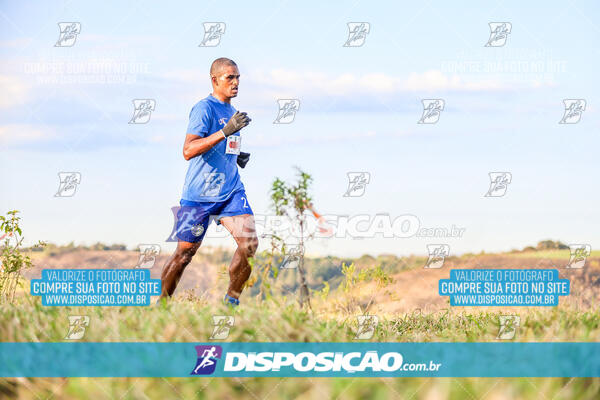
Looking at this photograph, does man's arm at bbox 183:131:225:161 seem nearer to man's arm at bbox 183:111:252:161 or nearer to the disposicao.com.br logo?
man's arm at bbox 183:111:252:161

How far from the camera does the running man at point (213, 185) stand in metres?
6.65

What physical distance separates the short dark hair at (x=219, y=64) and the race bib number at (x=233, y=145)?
0.68 metres

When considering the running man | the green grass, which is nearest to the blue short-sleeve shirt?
the running man

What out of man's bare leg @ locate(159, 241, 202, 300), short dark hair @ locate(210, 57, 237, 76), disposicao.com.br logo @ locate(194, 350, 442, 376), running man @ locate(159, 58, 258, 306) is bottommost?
disposicao.com.br logo @ locate(194, 350, 442, 376)

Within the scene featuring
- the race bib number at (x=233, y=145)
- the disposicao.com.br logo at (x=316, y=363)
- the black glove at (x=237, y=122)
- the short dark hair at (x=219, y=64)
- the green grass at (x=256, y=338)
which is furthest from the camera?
the race bib number at (x=233, y=145)

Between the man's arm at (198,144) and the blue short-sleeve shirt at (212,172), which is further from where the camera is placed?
the blue short-sleeve shirt at (212,172)

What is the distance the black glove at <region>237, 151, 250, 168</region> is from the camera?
6.83 meters

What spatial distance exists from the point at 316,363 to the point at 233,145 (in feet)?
8.27

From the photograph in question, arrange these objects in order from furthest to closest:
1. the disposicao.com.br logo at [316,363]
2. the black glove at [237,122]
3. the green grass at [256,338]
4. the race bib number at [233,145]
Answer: the race bib number at [233,145] → the black glove at [237,122] → the disposicao.com.br logo at [316,363] → the green grass at [256,338]

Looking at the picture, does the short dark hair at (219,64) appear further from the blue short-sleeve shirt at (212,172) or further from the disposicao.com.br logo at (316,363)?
the disposicao.com.br logo at (316,363)

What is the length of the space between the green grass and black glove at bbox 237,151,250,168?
1441 millimetres

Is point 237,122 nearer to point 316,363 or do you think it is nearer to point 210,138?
point 210,138

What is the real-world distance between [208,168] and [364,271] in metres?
1.95

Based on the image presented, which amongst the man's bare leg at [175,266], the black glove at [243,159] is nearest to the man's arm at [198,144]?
the black glove at [243,159]
